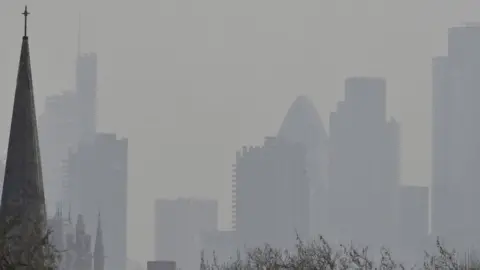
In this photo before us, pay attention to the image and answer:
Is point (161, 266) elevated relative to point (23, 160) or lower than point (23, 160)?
lower

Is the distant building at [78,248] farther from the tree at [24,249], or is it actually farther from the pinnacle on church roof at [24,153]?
the tree at [24,249]

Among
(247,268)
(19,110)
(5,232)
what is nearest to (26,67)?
(19,110)

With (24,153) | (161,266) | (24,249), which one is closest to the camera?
(24,249)

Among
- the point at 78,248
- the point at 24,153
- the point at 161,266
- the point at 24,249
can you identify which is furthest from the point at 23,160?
the point at 78,248

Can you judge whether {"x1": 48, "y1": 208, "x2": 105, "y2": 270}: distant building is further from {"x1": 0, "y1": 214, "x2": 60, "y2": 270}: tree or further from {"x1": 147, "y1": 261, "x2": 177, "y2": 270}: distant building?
{"x1": 0, "y1": 214, "x2": 60, "y2": 270}: tree

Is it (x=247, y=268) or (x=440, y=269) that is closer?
(x=440, y=269)

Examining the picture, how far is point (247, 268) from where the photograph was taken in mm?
62750

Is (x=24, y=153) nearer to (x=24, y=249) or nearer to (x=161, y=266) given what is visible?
(x=24, y=249)

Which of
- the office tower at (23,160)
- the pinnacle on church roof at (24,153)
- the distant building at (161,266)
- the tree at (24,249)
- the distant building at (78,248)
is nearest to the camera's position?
the tree at (24,249)

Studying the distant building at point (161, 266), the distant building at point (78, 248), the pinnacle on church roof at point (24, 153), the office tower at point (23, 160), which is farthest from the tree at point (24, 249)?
the distant building at point (78, 248)

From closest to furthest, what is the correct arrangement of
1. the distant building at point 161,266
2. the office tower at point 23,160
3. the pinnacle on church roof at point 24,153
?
the office tower at point 23,160, the pinnacle on church roof at point 24,153, the distant building at point 161,266

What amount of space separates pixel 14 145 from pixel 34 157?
553 mm

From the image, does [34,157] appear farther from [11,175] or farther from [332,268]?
[332,268]

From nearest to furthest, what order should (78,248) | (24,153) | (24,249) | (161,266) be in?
(24,249)
(24,153)
(161,266)
(78,248)
